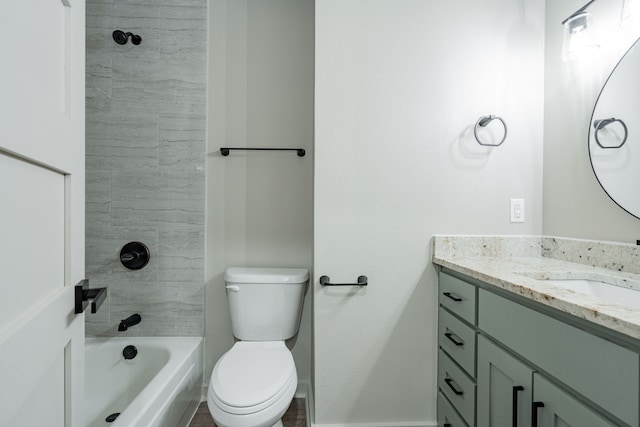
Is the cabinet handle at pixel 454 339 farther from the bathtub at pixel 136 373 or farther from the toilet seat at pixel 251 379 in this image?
the bathtub at pixel 136 373

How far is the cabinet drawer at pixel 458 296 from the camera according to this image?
3.98ft

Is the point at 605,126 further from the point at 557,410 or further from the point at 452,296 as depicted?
the point at 557,410

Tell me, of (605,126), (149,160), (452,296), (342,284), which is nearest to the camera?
(605,126)

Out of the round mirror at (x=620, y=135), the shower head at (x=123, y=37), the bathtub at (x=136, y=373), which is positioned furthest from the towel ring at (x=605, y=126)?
the shower head at (x=123, y=37)

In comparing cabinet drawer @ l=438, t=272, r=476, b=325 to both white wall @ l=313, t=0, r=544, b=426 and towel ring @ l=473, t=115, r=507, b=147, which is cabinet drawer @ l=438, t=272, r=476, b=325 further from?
towel ring @ l=473, t=115, r=507, b=147

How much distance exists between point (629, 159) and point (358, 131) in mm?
1054

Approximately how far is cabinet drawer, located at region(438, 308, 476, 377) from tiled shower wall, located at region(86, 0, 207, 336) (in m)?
1.35

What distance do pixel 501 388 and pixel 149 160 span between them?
6.61 feet

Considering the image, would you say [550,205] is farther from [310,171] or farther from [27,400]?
[27,400]

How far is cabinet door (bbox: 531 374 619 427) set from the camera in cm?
71

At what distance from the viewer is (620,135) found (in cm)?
121

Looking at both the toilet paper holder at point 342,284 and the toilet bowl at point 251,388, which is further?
the toilet paper holder at point 342,284

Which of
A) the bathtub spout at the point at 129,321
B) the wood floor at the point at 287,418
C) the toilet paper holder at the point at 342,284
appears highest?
the toilet paper holder at the point at 342,284

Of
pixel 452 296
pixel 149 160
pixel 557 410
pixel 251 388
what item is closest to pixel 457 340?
pixel 452 296
